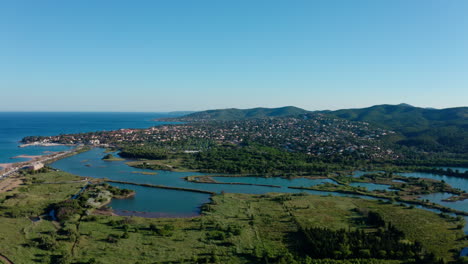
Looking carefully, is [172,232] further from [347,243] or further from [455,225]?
[455,225]

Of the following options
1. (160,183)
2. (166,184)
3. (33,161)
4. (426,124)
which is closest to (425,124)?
(426,124)

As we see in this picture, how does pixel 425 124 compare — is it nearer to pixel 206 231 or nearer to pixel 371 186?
pixel 371 186

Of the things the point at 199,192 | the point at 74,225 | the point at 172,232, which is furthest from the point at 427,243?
the point at 74,225

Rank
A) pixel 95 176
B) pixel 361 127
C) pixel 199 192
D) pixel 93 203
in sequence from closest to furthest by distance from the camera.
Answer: pixel 93 203
pixel 199 192
pixel 95 176
pixel 361 127

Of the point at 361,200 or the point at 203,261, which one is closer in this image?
the point at 203,261

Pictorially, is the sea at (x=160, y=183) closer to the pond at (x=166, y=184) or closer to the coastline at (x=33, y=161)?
the pond at (x=166, y=184)

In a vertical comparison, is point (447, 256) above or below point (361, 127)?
below
